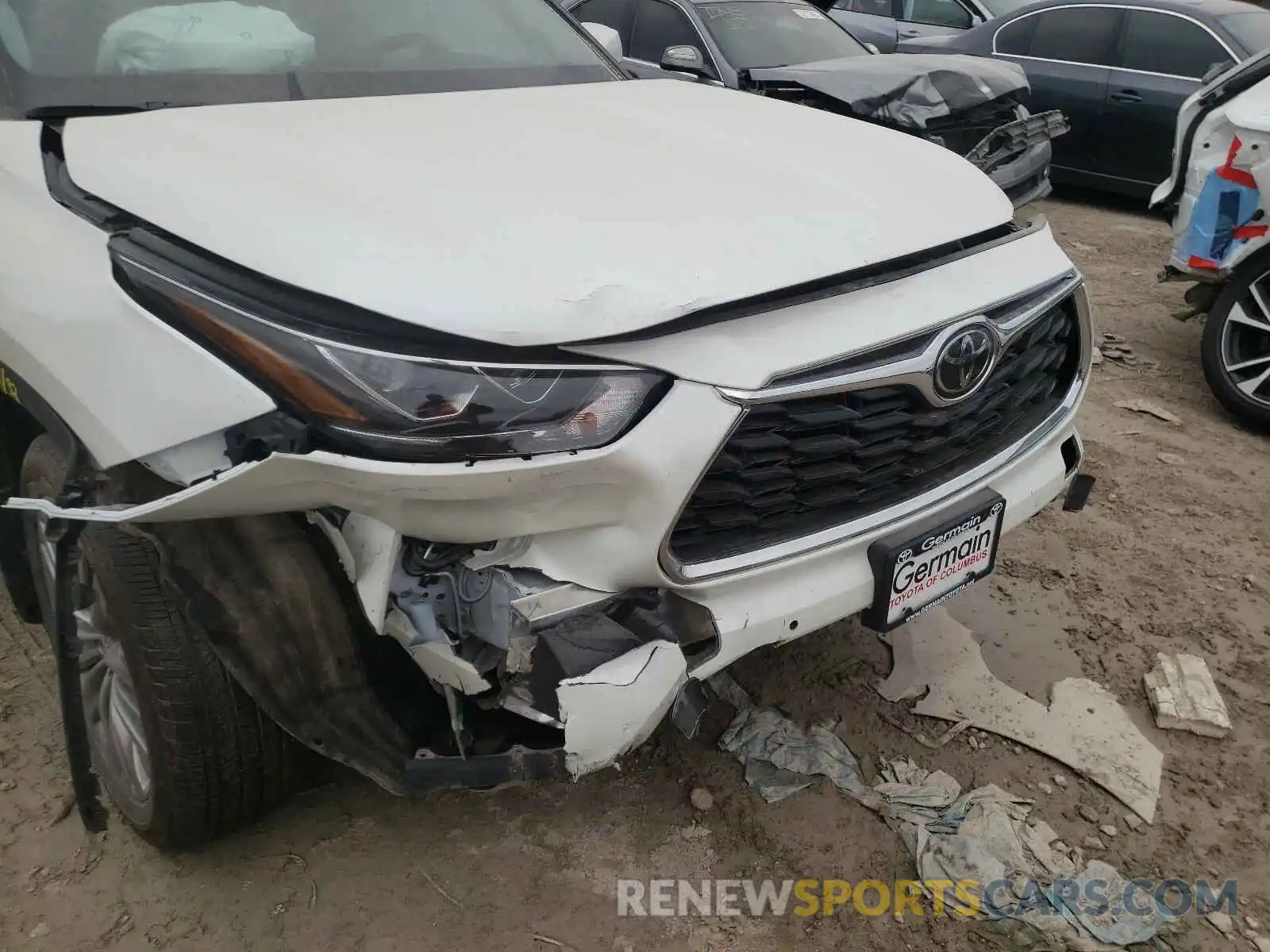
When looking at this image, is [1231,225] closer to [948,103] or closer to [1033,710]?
[948,103]

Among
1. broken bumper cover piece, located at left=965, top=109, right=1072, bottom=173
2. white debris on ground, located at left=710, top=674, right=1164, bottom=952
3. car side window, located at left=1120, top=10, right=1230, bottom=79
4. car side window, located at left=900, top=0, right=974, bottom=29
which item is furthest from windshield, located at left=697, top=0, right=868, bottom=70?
white debris on ground, located at left=710, top=674, right=1164, bottom=952

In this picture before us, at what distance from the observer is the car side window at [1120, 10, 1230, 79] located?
6.57 metres

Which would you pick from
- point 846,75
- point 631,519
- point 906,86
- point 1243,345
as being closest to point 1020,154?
point 906,86

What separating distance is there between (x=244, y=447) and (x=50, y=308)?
58cm

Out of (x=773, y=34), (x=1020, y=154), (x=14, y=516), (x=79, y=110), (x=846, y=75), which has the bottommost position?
(x=1020, y=154)

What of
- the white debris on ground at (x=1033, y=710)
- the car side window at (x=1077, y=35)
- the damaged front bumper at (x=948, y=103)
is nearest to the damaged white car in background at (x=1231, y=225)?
the damaged front bumper at (x=948, y=103)

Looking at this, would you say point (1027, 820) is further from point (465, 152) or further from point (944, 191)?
point (465, 152)

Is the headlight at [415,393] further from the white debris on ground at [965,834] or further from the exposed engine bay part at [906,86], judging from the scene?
the exposed engine bay part at [906,86]

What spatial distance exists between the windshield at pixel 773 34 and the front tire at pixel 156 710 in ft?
16.5

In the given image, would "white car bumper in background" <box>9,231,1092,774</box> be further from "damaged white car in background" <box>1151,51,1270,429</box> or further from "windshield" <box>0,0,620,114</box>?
"damaged white car in background" <box>1151,51,1270,429</box>

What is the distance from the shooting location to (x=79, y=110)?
6.56 feet

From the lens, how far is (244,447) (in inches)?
56.5
